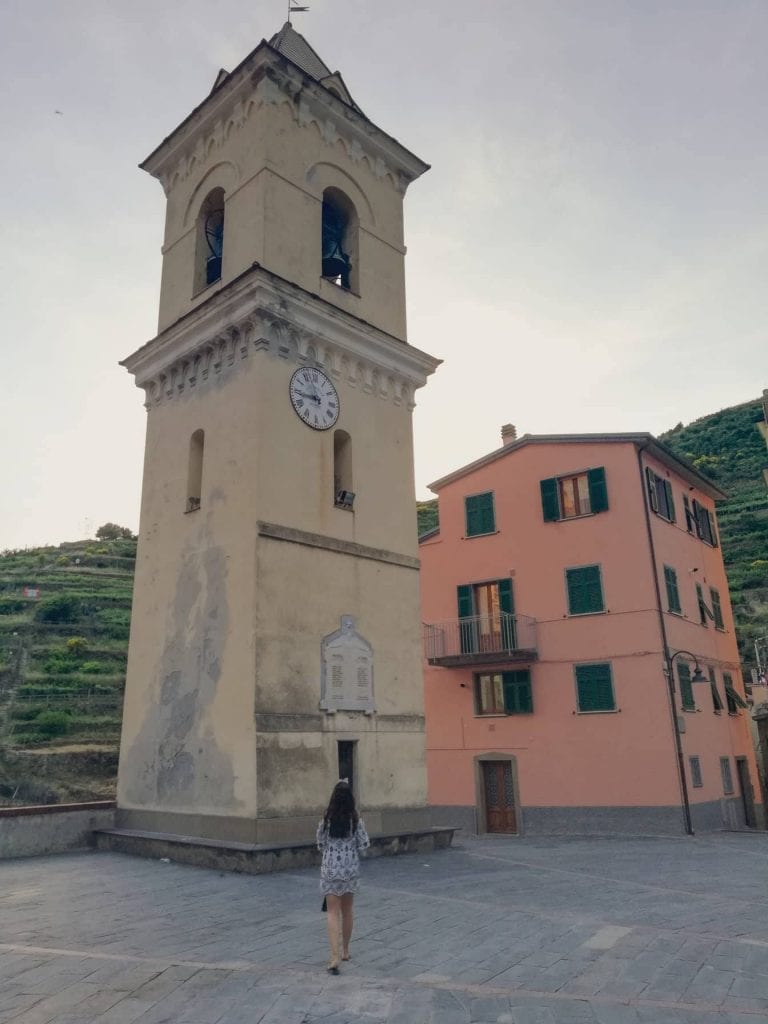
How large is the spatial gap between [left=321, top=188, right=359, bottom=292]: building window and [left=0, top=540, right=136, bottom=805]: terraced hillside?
82.4 feet

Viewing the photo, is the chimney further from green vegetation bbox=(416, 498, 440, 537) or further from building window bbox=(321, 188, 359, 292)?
green vegetation bbox=(416, 498, 440, 537)

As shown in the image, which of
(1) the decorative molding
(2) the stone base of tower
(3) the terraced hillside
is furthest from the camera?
(3) the terraced hillside

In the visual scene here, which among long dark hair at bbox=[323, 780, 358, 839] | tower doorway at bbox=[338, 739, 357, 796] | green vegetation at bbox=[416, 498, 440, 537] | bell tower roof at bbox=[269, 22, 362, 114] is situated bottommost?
long dark hair at bbox=[323, 780, 358, 839]

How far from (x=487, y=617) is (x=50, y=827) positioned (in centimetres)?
1202

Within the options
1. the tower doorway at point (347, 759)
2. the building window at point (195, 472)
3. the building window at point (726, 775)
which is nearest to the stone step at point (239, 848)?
the tower doorway at point (347, 759)

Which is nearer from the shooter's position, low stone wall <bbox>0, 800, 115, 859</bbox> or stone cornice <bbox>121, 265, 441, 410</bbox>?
low stone wall <bbox>0, 800, 115, 859</bbox>

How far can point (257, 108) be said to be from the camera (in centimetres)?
1446

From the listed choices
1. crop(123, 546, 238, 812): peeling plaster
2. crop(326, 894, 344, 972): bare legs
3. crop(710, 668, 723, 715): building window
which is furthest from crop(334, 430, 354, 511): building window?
crop(710, 668, 723, 715): building window

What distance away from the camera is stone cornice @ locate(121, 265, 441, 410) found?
13.0 m

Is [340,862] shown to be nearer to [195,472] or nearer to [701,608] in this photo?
[195,472]

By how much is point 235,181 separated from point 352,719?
10195 millimetres

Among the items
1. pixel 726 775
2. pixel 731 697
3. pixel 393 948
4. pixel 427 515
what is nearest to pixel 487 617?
pixel 726 775

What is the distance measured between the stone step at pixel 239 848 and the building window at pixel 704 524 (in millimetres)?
13564

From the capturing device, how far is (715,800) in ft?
61.2
